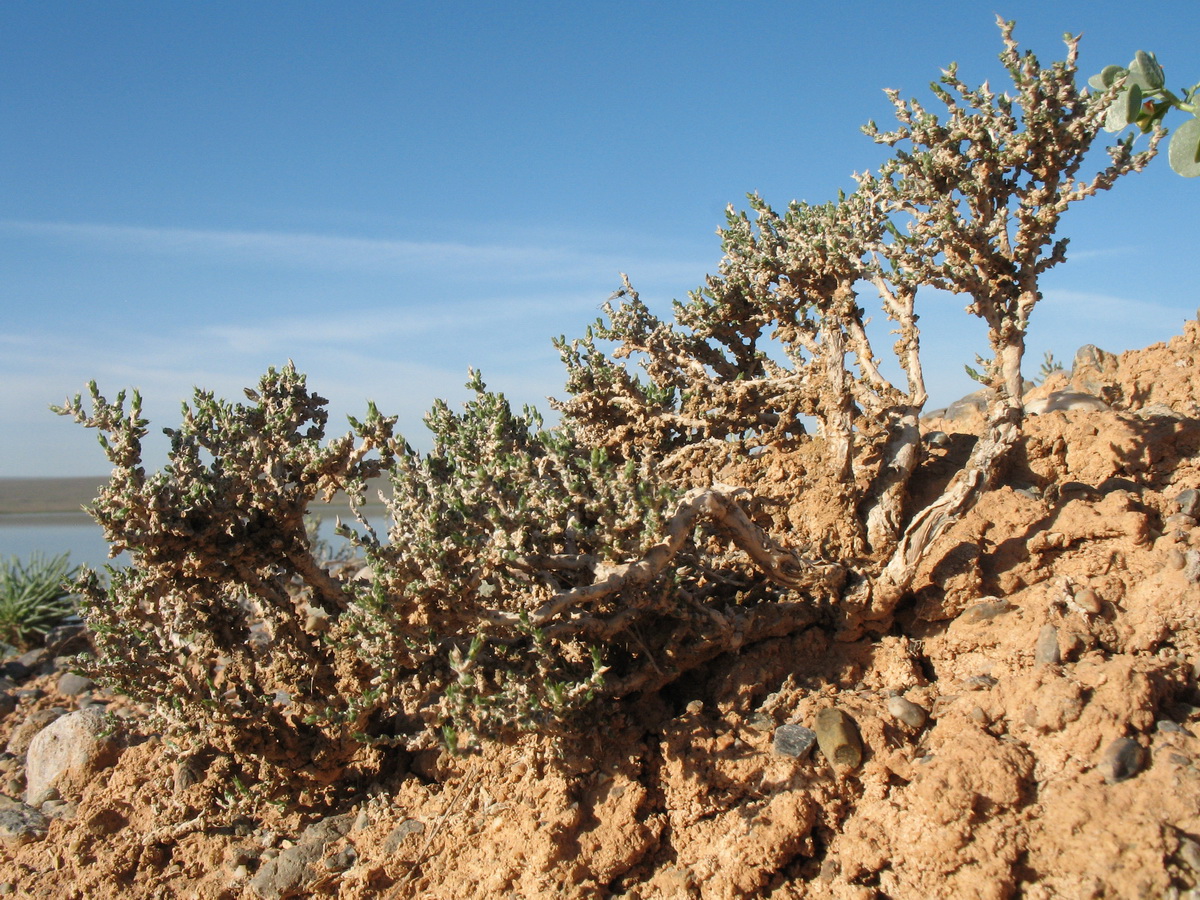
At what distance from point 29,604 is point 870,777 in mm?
9210

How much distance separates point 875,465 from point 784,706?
175cm

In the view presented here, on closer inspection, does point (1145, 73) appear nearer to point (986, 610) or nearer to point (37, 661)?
point (986, 610)

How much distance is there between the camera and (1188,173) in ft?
6.16

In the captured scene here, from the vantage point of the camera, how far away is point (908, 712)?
13.3 ft

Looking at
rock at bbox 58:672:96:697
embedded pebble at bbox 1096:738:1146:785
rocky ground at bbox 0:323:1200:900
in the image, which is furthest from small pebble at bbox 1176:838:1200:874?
rock at bbox 58:672:96:697

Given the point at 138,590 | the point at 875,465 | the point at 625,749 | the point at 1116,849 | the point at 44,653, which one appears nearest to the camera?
the point at 1116,849

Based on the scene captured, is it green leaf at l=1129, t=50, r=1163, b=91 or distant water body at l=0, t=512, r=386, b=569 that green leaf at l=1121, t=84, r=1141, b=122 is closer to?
green leaf at l=1129, t=50, r=1163, b=91

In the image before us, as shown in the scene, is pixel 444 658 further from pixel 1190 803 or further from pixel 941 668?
pixel 1190 803

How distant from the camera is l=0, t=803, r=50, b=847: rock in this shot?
504 centimetres

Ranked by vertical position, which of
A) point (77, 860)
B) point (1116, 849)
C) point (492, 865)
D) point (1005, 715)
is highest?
point (1005, 715)

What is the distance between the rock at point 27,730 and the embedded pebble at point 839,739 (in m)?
5.54

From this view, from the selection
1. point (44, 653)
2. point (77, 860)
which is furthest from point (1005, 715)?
point (44, 653)

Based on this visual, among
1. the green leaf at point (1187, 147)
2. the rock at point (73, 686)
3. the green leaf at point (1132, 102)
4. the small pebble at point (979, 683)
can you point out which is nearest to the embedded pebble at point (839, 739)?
the small pebble at point (979, 683)

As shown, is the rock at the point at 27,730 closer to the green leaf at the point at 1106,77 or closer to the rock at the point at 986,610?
the rock at the point at 986,610
